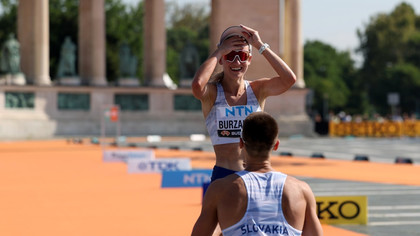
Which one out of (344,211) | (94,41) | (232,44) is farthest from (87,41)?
(232,44)

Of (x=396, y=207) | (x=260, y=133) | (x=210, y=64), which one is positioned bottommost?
(x=396, y=207)

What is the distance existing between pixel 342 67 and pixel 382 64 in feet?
43.1

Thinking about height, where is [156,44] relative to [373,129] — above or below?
above

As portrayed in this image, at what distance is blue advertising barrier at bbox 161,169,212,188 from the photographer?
18766 mm

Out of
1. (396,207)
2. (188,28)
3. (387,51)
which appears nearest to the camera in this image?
(396,207)

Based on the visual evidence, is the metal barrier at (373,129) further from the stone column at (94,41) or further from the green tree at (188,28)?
the green tree at (188,28)

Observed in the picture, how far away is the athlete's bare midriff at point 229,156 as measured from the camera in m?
6.93

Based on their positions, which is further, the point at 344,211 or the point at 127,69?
the point at 127,69

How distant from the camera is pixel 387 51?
130m

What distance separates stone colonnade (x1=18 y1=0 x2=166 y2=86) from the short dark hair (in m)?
47.8

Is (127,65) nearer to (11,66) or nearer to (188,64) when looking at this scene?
(188,64)

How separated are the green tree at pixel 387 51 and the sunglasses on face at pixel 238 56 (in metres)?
119

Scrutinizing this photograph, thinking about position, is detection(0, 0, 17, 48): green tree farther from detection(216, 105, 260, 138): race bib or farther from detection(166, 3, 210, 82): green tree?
detection(216, 105, 260, 138): race bib

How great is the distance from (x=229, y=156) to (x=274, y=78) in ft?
2.54
